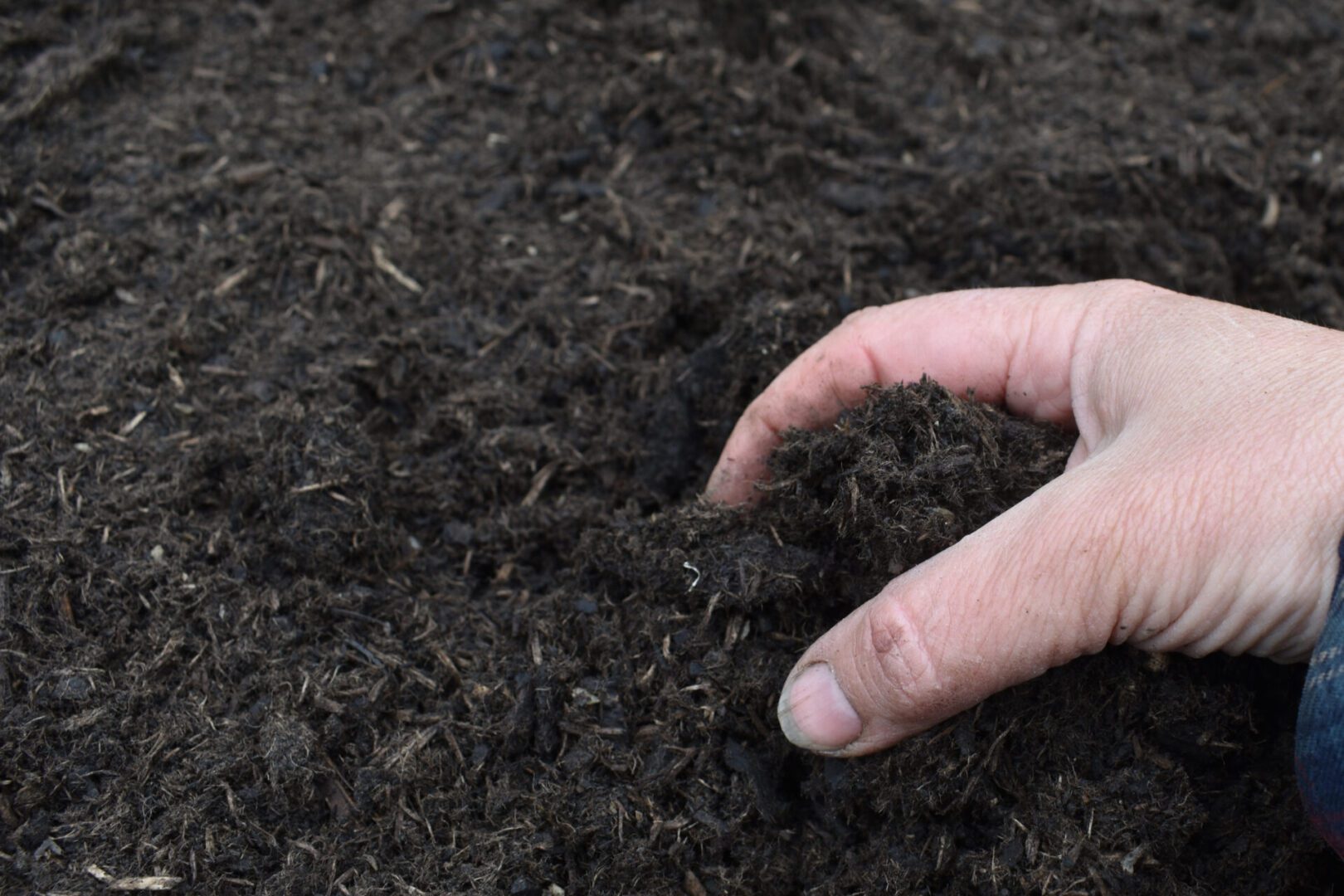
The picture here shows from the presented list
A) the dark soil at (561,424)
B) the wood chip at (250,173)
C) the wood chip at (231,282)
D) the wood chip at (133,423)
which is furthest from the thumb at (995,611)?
the wood chip at (250,173)

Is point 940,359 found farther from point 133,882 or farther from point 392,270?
point 133,882

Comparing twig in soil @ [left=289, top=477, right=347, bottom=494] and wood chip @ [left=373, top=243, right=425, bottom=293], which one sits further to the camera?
wood chip @ [left=373, top=243, right=425, bottom=293]

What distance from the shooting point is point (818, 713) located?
6.36 feet

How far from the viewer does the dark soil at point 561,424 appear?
197cm

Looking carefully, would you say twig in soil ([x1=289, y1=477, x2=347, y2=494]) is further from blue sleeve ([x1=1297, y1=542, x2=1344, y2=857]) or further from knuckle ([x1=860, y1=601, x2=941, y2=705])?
blue sleeve ([x1=1297, y1=542, x2=1344, y2=857])

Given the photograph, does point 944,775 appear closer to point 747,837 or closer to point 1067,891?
point 1067,891

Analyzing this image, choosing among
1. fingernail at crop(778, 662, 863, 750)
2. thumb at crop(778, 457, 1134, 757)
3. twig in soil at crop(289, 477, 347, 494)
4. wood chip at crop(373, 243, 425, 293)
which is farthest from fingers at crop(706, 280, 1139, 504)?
wood chip at crop(373, 243, 425, 293)

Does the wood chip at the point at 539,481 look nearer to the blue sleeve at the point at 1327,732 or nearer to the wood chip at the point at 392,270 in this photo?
the wood chip at the point at 392,270

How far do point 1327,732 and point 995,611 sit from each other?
517mm

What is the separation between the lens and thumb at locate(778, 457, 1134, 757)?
5.79ft

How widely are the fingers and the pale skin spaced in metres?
0.18

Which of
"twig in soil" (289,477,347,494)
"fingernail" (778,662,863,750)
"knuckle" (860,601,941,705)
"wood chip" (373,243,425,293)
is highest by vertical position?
"knuckle" (860,601,941,705)

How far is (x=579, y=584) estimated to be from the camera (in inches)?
95.0

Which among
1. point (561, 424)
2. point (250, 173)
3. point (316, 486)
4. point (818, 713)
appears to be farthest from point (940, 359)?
point (250, 173)
